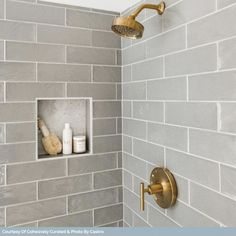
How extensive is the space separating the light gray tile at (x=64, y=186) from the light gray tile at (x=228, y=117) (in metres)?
0.81

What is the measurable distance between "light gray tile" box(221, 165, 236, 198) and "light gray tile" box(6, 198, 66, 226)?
83 centimetres

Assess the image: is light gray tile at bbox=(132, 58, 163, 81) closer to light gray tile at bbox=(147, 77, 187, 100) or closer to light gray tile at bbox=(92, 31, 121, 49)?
light gray tile at bbox=(147, 77, 187, 100)

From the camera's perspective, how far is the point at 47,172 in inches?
47.7

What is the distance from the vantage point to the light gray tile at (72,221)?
1.22 meters

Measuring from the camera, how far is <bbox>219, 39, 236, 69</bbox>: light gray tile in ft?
2.32

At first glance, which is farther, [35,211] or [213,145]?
[35,211]

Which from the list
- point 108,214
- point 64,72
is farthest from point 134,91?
point 108,214

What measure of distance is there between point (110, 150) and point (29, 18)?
0.82m

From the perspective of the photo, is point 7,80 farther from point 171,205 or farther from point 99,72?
point 171,205

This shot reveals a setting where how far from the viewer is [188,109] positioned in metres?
0.89

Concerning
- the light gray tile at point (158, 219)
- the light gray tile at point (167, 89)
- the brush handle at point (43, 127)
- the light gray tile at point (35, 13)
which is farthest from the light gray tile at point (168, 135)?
the light gray tile at point (35, 13)

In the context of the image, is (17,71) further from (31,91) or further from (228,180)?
(228,180)

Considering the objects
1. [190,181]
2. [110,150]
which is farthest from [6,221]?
[190,181]

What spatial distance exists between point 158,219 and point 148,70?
0.71m
